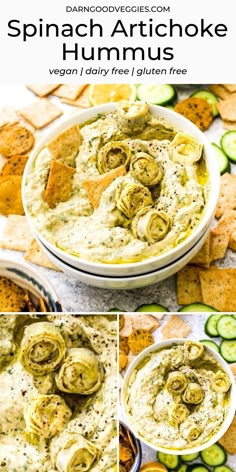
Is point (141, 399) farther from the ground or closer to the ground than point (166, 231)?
closer to the ground

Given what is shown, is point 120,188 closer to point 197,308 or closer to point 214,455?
point 197,308

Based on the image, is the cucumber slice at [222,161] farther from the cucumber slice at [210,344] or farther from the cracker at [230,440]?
the cracker at [230,440]

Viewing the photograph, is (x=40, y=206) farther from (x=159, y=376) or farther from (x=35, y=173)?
(x=159, y=376)

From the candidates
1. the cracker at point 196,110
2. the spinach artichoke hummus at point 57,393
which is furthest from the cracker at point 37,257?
the cracker at point 196,110

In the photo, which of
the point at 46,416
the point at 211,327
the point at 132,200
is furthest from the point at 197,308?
the point at 46,416

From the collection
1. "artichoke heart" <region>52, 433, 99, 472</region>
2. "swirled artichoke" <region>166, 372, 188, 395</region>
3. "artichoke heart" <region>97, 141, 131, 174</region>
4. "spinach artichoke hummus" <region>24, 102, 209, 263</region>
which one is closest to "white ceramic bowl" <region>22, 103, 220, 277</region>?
"spinach artichoke hummus" <region>24, 102, 209, 263</region>

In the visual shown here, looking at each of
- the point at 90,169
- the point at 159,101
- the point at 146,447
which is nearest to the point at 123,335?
the point at 146,447

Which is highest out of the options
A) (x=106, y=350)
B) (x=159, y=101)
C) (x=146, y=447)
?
(x=159, y=101)
